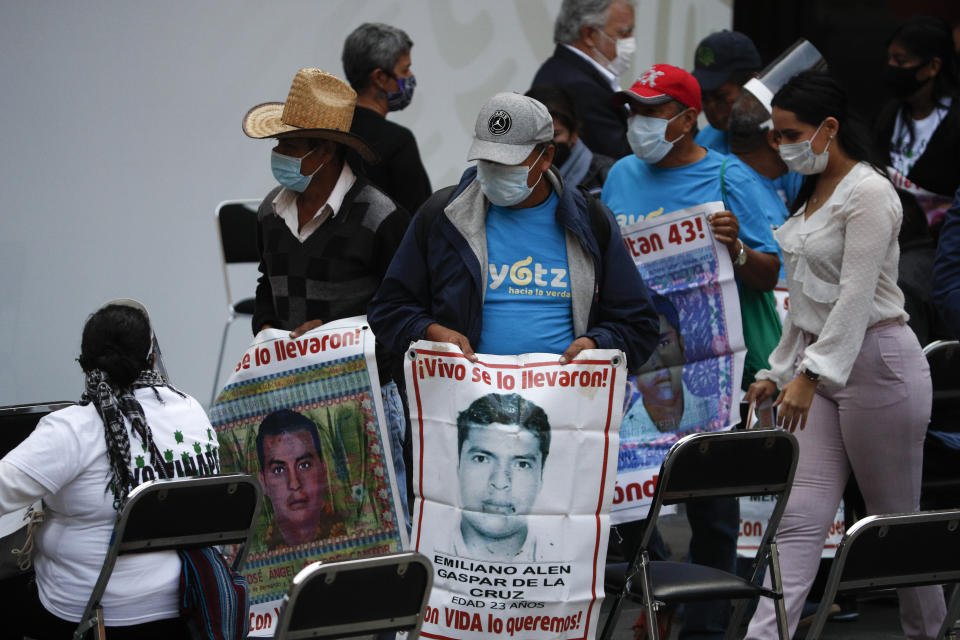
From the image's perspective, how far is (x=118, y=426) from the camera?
346 cm

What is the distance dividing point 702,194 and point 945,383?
3.53 feet

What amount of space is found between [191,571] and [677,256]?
1.89 metres

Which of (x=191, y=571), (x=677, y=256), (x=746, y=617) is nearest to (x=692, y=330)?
(x=677, y=256)

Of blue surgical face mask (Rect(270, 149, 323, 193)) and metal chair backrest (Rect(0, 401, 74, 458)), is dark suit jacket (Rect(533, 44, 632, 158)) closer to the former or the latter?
blue surgical face mask (Rect(270, 149, 323, 193))

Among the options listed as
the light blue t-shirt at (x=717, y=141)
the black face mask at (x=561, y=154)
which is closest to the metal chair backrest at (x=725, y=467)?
the black face mask at (x=561, y=154)

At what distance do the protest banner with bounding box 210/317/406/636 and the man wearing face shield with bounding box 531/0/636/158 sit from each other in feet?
6.20

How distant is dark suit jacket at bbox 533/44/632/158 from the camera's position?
5.61 m

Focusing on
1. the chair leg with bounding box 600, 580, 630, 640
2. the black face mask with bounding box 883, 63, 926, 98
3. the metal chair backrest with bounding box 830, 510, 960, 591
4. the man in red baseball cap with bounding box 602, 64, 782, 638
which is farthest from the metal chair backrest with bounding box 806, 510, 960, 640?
the black face mask with bounding box 883, 63, 926, 98

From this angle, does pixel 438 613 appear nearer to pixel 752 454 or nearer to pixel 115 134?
pixel 752 454

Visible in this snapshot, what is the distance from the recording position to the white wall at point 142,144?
19.9 feet

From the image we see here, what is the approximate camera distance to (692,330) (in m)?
4.51

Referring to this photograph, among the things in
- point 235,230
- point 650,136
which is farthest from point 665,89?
point 235,230

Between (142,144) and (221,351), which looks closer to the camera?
(142,144)

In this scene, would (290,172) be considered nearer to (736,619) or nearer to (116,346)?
(116,346)
